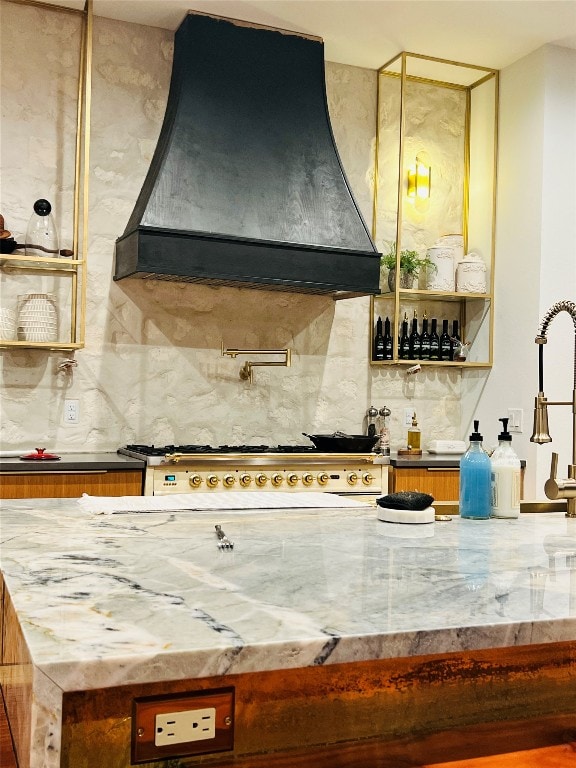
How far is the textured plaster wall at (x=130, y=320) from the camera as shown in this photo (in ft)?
14.5

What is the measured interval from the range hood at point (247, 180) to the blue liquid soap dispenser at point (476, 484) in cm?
218

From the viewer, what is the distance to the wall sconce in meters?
5.37

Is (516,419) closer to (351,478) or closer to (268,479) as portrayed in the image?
(351,478)

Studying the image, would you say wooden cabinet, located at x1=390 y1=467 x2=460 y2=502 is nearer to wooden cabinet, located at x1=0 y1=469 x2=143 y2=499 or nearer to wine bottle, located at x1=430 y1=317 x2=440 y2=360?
wine bottle, located at x1=430 y1=317 x2=440 y2=360

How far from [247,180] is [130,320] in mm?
979

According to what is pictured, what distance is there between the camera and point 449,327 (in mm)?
5461

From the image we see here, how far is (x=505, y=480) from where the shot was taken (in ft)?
7.84

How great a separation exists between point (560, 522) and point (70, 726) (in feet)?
5.51

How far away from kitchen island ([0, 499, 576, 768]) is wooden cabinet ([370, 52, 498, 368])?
11.7 feet

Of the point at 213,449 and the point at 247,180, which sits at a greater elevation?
the point at 247,180

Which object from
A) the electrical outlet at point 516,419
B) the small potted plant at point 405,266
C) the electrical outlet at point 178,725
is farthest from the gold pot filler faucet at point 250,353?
the electrical outlet at point 178,725

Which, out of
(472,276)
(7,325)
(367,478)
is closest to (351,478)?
(367,478)

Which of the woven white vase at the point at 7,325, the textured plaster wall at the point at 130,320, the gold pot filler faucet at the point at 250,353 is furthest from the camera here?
the gold pot filler faucet at the point at 250,353

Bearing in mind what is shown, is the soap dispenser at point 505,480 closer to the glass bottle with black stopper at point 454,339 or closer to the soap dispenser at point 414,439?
the soap dispenser at point 414,439
